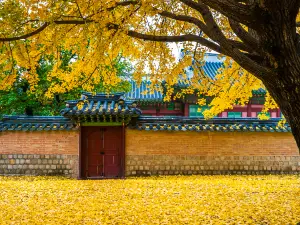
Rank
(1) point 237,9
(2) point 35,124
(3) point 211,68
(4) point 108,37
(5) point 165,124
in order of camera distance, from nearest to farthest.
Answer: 1. (1) point 237,9
2. (4) point 108,37
3. (2) point 35,124
4. (5) point 165,124
5. (3) point 211,68

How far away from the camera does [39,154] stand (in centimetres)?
1164

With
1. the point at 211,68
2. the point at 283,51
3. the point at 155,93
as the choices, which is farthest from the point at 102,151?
the point at 211,68

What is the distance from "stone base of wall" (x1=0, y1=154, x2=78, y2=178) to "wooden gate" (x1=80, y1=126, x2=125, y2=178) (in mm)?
497

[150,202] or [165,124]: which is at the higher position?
[165,124]

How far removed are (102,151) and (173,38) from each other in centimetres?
805

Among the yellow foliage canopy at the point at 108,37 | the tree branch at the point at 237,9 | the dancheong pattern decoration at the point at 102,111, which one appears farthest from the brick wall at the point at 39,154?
the tree branch at the point at 237,9

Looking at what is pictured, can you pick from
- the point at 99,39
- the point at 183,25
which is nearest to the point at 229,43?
the point at 99,39

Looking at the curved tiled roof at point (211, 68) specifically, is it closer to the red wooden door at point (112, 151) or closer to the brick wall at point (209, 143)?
the brick wall at point (209, 143)

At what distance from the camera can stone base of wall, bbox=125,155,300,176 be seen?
11.7 metres

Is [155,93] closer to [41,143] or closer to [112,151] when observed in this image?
[112,151]

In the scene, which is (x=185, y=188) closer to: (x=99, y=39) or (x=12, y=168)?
(x=99, y=39)

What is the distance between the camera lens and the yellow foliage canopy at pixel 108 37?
15.3ft

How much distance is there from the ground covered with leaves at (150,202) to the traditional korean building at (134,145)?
150 centimetres

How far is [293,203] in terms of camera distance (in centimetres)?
682
